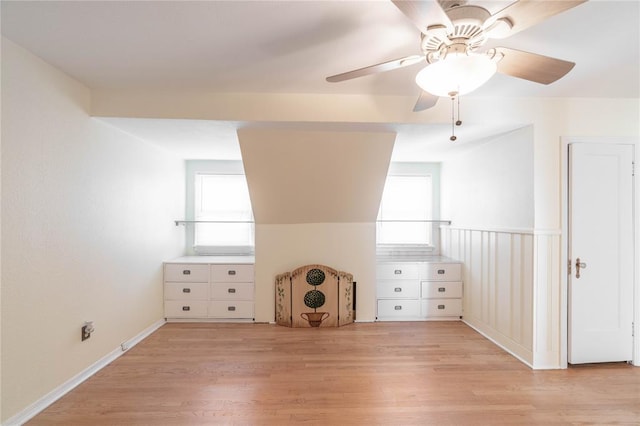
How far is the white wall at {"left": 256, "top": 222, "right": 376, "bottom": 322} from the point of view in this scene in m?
3.61

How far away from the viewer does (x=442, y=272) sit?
369 cm

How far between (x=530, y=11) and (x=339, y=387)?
2368 millimetres

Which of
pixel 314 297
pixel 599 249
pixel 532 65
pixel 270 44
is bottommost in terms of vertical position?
pixel 314 297

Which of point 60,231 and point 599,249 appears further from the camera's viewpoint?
point 599,249

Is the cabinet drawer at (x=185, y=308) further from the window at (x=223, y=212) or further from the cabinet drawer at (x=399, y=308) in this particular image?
the cabinet drawer at (x=399, y=308)

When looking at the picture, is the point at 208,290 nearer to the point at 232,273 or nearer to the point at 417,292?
the point at 232,273

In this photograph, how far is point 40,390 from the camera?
6.47ft

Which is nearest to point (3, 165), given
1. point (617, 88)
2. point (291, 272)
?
point (291, 272)

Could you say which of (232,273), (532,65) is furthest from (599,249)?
(232,273)

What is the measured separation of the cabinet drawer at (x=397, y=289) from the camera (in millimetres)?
3689

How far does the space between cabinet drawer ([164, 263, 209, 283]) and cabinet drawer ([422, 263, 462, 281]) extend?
2609 mm

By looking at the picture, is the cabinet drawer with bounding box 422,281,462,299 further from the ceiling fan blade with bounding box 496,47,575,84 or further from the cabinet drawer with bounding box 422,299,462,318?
the ceiling fan blade with bounding box 496,47,575,84

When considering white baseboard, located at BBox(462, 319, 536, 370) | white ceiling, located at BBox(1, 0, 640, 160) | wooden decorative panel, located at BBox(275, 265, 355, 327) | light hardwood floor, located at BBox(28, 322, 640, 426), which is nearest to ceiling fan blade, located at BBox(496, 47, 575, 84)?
white ceiling, located at BBox(1, 0, 640, 160)

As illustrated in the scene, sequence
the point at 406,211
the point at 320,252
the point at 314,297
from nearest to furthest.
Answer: the point at 314,297 → the point at 320,252 → the point at 406,211
